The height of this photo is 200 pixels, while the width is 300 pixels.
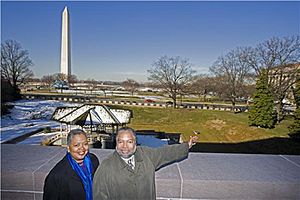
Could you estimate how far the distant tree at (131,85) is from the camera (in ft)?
30.9

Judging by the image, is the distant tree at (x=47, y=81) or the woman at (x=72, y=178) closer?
the woman at (x=72, y=178)

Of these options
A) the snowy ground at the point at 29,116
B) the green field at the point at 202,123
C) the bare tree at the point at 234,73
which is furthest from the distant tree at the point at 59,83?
the bare tree at the point at 234,73

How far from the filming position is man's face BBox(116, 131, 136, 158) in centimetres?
80

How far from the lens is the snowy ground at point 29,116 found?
8992 millimetres

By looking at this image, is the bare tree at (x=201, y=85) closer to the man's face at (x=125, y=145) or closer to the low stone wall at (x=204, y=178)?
the low stone wall at (x=204, y=178)

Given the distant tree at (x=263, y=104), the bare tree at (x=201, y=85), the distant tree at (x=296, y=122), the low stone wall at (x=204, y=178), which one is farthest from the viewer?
the bare tree at (x=201, y=85)

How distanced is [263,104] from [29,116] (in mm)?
9490

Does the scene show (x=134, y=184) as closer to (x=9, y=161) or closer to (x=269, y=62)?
(x=9, y=161)

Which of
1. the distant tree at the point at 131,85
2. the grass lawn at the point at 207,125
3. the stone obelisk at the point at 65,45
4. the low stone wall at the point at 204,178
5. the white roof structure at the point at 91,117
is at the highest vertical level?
the stone obelisk at the point at 65,45

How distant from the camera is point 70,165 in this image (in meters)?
0.80

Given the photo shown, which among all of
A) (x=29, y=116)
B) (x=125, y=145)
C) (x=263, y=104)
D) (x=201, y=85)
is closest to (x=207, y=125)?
(x=201, y=85)

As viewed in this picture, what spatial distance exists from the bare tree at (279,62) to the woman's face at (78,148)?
31.1ft

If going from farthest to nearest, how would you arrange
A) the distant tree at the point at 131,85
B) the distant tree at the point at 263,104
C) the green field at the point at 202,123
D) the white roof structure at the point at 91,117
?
A: the distant tree at the point at 131,85 < the distant tree at the point at 263,104 < the green field at the point at 202,123 < the white roof structure at the point at 91,117

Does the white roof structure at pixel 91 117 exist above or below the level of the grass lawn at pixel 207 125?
above
